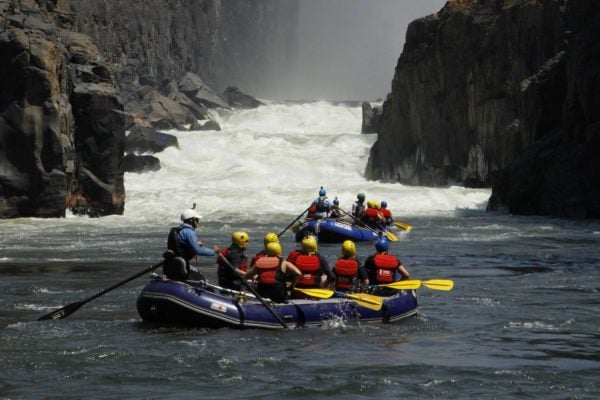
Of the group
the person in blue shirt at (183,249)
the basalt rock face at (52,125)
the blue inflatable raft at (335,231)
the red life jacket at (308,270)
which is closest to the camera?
the person in blue shirt at (183,249)

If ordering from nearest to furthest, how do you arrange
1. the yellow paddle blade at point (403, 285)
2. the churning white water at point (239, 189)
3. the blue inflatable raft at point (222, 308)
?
the blue inflatable raft at point (222, 308) → the yellow paddle blade at point (403, 285) → the churning white water at point (239, 189)

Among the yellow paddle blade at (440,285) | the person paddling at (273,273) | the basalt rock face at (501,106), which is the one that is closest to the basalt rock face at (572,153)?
the basalt rock face at (501,106)

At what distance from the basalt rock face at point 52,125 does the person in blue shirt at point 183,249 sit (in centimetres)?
2403

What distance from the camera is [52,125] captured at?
129 ft

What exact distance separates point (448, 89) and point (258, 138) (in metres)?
20.6

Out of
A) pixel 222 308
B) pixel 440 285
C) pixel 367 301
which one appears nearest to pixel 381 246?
pixel 440 285

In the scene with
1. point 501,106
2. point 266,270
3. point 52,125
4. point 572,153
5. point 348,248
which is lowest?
point 266,270

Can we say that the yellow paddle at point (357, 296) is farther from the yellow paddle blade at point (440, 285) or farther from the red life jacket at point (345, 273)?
the yellow paddle blade at point (440, 285)

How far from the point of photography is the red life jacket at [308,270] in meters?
17.2

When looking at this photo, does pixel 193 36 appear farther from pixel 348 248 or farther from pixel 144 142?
pixel 348 248

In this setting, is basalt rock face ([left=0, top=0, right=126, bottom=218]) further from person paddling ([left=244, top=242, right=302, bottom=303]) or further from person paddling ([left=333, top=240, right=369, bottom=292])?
person paddling ([left=244, top=242, right=302, bottom=303])

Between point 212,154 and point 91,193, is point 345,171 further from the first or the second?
point 91,193

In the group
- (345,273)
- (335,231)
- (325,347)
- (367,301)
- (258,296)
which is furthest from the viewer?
(335,231)

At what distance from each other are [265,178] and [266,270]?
50.9 m
